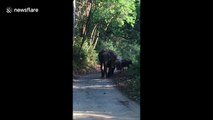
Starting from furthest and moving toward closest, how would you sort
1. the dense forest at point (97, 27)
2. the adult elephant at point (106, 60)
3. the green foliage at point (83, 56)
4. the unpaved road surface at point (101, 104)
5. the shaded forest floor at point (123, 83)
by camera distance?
the dense forest at point (97, 27)
the green foliage at point (83, 56)
the adult elephant at point (106, 60)
the shaded forest floor at point (123, 83)
the unpaved road surface at point (101, 104)

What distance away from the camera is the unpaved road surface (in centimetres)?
818

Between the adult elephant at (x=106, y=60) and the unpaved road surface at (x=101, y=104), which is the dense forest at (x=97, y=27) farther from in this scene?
the unpaved road surface at (x=101, y=104)

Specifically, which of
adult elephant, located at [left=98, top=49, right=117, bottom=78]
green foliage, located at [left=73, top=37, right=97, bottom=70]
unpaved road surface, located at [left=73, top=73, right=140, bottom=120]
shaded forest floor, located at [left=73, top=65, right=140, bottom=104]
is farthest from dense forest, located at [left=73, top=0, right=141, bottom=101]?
unpaved road surface, located at [left=73, top=73, right=140, bottom=120]

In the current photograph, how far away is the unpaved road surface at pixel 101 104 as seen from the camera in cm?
818

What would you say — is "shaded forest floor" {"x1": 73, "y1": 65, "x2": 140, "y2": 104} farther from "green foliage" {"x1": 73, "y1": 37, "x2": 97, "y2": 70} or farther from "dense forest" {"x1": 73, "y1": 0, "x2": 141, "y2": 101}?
"green foliage" {"x1": 73, "y1": 37, "x2": 97, "y2": 70}

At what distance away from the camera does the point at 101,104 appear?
31.9 feet

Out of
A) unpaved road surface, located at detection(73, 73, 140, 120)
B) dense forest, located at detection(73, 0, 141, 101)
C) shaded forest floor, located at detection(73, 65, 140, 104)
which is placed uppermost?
dense forest, located at detection(73, 0, 141, 101)

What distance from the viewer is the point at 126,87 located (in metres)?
13.1

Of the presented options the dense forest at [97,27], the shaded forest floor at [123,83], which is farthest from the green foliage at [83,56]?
the shaded forest floor at [123,83]

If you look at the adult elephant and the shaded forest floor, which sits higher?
the adult elephant
